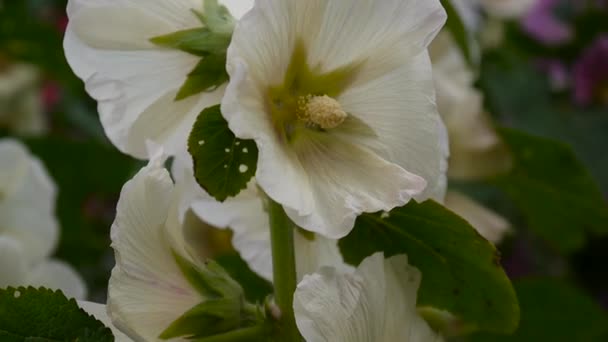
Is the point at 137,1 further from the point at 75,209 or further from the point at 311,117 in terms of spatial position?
the point at 75,209

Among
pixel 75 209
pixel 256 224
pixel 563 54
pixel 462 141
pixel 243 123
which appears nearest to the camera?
pixel 243 123

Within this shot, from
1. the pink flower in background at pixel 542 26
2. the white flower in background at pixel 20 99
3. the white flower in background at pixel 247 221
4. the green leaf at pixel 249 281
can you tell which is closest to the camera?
the white flower in background at pixel 247 221

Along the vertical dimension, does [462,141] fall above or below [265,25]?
below

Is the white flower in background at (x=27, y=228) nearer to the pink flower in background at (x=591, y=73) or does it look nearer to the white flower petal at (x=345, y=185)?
the white flower petal at (x=345, y=185)

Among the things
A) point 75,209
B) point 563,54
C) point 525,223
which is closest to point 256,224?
point 75,209

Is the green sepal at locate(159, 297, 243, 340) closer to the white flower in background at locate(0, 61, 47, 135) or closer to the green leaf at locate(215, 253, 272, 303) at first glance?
the green leaf at locate(215, 253, 272, 303)

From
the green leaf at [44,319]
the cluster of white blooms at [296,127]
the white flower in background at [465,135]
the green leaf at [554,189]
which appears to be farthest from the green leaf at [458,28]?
the green leaf at [44,319]

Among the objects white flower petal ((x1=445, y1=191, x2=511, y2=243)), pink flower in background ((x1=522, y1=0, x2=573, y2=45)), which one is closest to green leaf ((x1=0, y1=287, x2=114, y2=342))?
white flower petal ((x1=445, y1=191, x2=511, y2=243))
